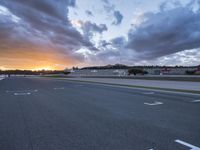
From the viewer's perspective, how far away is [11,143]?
15.8ft

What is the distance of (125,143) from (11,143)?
9.60 feet

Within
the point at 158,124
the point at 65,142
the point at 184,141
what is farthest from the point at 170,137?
the point at 65,142

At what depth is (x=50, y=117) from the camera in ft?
24.9

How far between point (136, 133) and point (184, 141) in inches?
50.3

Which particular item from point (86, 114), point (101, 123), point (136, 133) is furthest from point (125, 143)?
point (86, 114)

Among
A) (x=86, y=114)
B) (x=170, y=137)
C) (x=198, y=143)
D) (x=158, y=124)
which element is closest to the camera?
(x=198, y=143)

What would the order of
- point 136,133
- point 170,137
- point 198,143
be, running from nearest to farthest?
point 198,143
point 170,137
point 136,133

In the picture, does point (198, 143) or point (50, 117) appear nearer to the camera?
point (198, 143)

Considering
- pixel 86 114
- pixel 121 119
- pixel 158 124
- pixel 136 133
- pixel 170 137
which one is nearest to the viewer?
pixel 170 137

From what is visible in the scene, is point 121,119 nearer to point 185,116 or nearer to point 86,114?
point 86,114

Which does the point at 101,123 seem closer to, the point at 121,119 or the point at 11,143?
the point at 121,119

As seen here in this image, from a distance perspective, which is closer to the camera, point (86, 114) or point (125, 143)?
point (125, 143)

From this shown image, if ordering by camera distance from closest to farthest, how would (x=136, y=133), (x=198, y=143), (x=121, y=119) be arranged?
1. (x=198, y=143)
2. (x=136, y=133)
3. (x=121, y=119)

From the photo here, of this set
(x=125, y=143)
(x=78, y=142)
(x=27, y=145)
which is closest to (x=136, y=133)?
(x=125, y=143)
